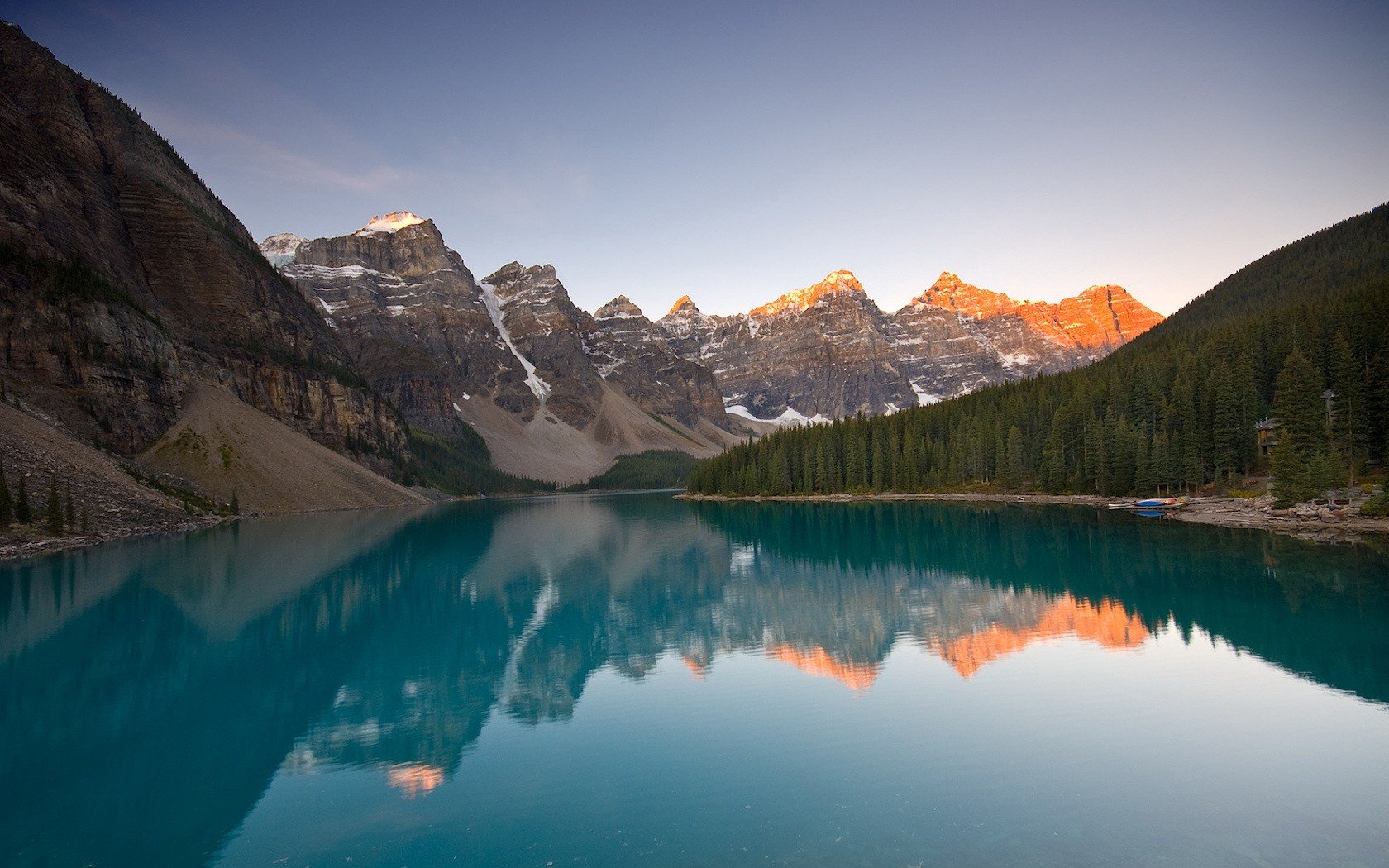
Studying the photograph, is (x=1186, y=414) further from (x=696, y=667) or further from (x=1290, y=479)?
(x=696, y=667)

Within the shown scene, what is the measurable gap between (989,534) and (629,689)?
130 ft

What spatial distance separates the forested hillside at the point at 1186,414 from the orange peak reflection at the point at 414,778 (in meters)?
55.8

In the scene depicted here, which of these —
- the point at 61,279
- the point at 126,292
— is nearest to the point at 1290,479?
the point at 61,279

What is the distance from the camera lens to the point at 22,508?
164ft

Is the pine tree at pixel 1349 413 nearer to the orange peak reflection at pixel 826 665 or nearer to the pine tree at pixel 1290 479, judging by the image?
the pine tree at pixel 1290 479

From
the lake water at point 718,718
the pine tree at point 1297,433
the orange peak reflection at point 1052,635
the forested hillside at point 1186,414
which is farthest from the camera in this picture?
the forested hillside at point 1186,414

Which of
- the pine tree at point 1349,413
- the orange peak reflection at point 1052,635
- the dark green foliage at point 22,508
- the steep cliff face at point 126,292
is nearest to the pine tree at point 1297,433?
the pine tree at point 1349,413

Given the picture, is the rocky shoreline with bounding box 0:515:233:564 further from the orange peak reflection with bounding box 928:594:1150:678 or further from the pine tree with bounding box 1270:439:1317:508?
the pine tree with bounding box 1270:439:1317:508

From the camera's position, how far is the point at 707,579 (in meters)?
38.3

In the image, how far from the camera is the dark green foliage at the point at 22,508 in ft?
163

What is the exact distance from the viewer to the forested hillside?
2172 inches

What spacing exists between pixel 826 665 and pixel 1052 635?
7.85 meters

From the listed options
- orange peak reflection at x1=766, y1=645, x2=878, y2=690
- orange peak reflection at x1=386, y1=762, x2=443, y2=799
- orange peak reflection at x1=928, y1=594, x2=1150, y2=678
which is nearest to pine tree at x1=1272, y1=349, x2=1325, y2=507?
orange peak reflection at x1=928, y1=594, x2=1150, y2=678

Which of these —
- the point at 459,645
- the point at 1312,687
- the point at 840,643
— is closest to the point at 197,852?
the point at 459,645
